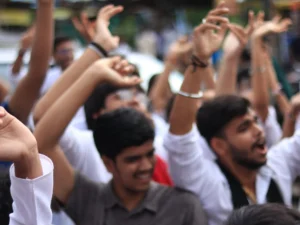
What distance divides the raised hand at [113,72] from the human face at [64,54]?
2339 millimetres

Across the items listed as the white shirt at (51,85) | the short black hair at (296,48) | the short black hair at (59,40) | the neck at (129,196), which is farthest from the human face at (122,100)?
the short black hair at (296,48)

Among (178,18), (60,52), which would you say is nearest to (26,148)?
(60,52)

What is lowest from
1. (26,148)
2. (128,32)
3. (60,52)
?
(128,32)

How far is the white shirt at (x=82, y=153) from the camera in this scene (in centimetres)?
307

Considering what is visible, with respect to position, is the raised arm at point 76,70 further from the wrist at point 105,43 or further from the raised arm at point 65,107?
the raised arm at point 65,107

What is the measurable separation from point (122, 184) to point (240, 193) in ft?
1.77

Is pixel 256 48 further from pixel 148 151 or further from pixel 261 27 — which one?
pixel 148 151

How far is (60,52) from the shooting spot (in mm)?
5172

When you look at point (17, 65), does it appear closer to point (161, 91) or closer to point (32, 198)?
point (161, 91)

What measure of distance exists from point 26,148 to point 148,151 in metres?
1.03

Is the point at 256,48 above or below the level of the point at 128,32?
above

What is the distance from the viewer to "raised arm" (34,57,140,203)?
8.82ft

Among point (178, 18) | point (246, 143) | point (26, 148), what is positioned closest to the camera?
point (26, 148)

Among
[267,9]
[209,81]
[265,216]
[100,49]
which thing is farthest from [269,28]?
[267,9]
